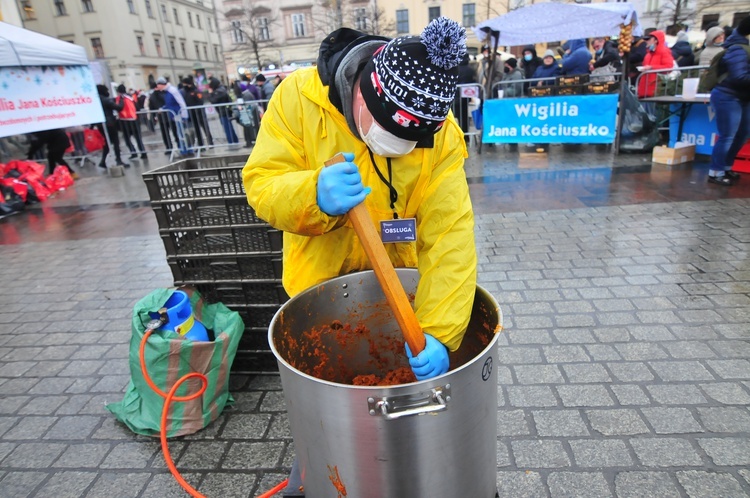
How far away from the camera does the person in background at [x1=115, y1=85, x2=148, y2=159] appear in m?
11.9

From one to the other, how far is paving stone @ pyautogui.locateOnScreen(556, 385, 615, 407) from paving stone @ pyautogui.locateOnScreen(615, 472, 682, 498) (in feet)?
1.55

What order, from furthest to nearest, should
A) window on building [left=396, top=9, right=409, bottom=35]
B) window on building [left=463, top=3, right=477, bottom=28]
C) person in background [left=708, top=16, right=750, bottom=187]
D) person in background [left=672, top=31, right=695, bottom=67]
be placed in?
window on building [left=396, top=9, right=409, bottom=35] < window on building [left=463, top=3, right=477, bottom=28] < person in background [left=672, top=31, right=695, bottom=67] < person in background [left=708, top=16, right=750, bottom=187]

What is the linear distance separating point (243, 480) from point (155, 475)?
45cm

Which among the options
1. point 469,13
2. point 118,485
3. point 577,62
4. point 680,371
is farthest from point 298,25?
point 118,485

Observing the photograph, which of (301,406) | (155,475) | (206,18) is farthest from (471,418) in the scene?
(206,18)

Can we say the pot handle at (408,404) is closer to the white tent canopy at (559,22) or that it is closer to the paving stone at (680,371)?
the paving stone at (680,371)

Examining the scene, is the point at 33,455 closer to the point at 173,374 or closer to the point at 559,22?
the point at 173,374

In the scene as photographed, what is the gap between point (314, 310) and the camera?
1786mm

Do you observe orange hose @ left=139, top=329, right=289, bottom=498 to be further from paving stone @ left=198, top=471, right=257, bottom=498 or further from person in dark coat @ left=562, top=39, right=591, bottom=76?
person in dark coat @ left=562, top=39, right=591, bottom=76

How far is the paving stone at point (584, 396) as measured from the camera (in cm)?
254

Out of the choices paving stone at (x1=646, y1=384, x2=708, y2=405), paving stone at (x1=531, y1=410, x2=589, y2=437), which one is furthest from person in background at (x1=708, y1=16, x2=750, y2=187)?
paving stone at (x1=531, y1=410, x2=589, y2=437)

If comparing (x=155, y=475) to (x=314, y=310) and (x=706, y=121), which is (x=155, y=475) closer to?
(x=314, y=310)

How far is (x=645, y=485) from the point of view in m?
2.03

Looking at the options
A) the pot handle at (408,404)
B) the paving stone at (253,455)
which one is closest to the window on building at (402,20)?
the paving stone at (253,455)
